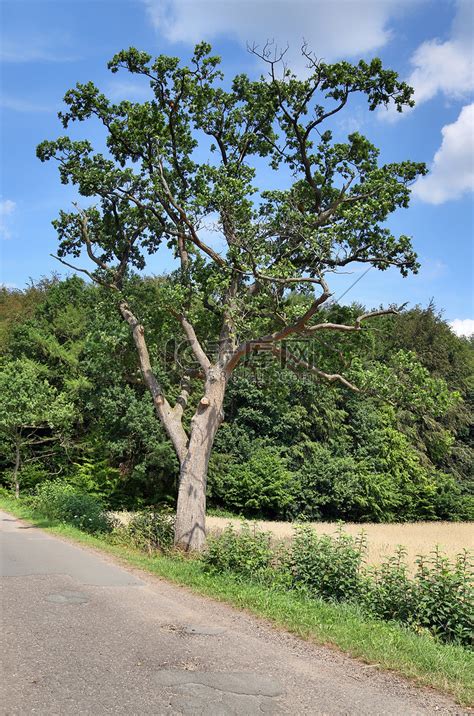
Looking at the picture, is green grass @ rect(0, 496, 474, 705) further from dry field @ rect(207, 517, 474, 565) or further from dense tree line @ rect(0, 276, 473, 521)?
dense tree line @ rect(0, 276, 473, 521)

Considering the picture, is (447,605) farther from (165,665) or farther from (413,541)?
(413,541)

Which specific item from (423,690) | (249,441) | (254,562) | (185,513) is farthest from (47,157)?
(249,441)

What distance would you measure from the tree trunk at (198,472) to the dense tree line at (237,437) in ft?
11.6

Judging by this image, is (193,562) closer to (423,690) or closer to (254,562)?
(254,562)

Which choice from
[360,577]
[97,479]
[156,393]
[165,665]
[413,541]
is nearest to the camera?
[165,665]

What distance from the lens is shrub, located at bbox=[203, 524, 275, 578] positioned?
9625 mm

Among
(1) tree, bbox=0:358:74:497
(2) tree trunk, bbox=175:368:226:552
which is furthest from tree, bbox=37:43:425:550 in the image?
(1) tree, bbox=0:358:74:497

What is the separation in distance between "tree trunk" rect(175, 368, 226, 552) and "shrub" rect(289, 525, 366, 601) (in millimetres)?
5127

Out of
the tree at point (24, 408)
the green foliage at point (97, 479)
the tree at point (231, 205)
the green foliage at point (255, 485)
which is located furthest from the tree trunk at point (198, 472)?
the green foliage at point (97, 479)

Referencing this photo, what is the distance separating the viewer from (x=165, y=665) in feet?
17.3

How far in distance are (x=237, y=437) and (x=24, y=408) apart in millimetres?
12197

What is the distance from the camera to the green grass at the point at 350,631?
5.38 metres

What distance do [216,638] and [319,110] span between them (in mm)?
12925

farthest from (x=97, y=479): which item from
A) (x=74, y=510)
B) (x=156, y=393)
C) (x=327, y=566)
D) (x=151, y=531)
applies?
(x=327, y=566)
